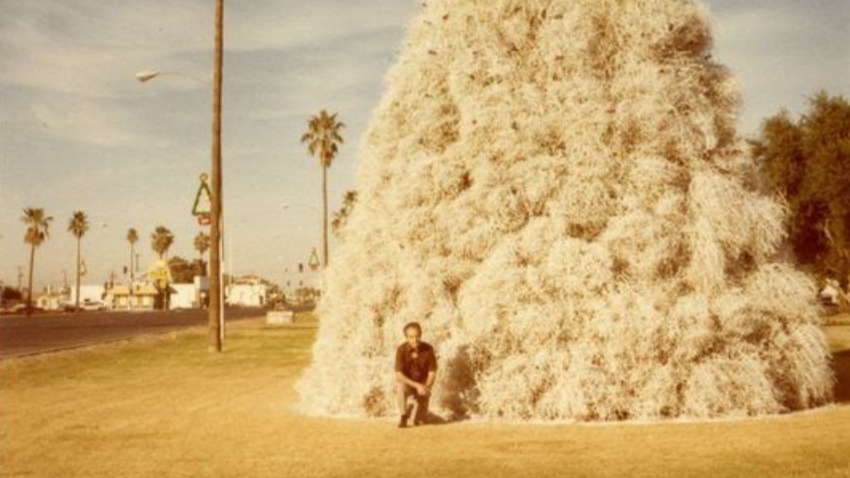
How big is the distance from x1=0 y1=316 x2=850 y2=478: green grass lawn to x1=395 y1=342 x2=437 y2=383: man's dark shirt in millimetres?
727

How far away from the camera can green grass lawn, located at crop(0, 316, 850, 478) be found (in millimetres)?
9531

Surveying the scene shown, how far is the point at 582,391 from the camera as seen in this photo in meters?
→ 13.1

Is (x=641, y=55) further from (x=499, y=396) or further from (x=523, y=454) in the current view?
(x=523, y=454)

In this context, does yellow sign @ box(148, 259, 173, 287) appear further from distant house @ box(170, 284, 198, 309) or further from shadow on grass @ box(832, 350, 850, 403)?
shadow on grass @ box(832, 350, 850, 403)

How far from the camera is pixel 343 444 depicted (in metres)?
11.4

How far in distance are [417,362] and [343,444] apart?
2.05 metres

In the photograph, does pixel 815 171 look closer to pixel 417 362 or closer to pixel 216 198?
pixel 216 198

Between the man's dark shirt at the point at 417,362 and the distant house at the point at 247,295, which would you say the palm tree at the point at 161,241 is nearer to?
the distant house at the point at 247,295

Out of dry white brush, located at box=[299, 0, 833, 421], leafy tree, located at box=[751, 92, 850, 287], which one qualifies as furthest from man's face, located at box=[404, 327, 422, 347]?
leafy tree, located at box=[751, 92, 850, 287]

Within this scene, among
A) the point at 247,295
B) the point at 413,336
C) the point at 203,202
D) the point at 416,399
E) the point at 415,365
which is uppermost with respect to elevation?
the point at 247,295

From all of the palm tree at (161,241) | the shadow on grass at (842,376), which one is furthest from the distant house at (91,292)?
the shadow on grass at (842,376)

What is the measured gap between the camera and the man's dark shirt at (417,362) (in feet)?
42.9

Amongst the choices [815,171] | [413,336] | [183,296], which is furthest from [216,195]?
[183,296]

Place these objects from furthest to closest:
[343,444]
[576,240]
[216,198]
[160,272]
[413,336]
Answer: [160,272] → [216,198] → [576,240] → [413,336] → [343,444]
